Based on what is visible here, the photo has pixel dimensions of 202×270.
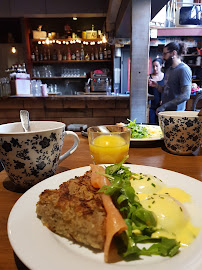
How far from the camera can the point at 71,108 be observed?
4277mm

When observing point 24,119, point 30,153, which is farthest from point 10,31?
point 30,153

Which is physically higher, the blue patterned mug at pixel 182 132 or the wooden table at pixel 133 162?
the blue patterned mug at pixel 182 132

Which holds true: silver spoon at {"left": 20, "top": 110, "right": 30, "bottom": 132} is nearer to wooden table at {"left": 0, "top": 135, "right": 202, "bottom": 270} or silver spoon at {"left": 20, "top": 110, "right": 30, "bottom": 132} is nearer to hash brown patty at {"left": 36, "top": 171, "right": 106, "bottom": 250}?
wooden table at {"left": 0, "top": 135, "right": 202, "bottom": 270}

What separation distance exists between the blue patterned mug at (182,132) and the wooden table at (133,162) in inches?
2.0

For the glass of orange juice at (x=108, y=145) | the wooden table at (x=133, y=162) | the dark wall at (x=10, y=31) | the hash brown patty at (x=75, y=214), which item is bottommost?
the wooden table at (x=133, y=162)

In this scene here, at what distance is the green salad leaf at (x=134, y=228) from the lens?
0.49 metres

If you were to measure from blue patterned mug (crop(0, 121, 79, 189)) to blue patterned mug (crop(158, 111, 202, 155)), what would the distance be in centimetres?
64

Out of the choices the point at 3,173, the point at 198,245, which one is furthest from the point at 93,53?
the point at 198,245

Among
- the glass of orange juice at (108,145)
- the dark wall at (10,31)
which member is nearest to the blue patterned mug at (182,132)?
the glass of orange juice at (108,145)

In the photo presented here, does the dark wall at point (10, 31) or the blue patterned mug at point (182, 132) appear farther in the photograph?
the dark wall at point (10, 31)

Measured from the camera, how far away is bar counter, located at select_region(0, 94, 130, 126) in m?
4.16

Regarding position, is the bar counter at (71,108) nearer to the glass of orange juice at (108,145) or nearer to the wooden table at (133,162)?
the wooden table at (133,162)

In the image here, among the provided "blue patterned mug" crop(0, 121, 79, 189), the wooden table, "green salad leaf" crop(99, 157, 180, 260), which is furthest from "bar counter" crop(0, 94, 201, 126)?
"green salad leaf" crop(99, 157, 180, 260)

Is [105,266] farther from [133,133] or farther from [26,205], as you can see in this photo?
[133,133]
